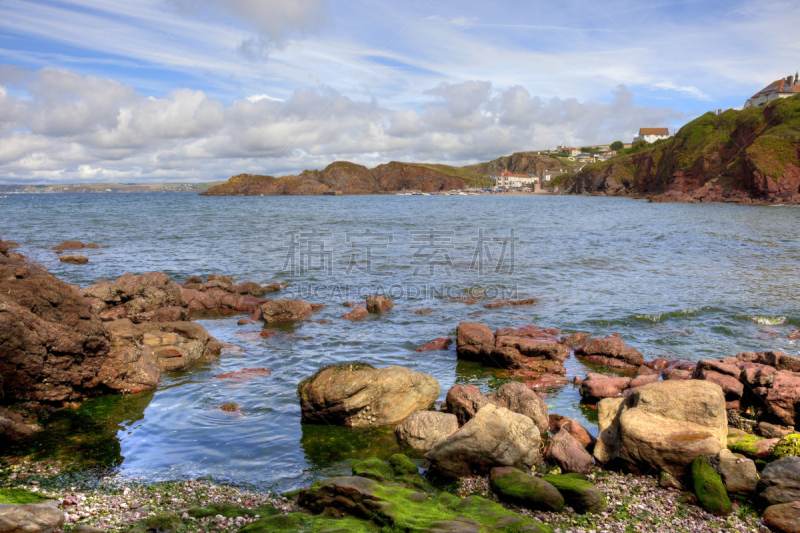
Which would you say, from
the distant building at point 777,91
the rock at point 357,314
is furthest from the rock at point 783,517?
the distant building at point 777,91

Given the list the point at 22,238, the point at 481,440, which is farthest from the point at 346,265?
the point at 22,238

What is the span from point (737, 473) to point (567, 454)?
2540mm

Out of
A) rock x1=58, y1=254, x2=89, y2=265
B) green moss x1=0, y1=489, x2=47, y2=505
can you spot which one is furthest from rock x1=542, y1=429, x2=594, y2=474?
rock x1=58, y1=254, x2=89, y2=265

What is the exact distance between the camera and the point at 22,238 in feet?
149

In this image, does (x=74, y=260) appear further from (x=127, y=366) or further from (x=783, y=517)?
(x=783, y=517)

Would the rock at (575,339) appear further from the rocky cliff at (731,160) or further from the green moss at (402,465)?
the rocky cliff at (731,160)

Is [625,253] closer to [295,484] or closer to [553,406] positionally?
[553,406]

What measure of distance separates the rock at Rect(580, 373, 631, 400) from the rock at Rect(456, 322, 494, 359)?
328 centimetres

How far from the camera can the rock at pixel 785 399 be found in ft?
30.8

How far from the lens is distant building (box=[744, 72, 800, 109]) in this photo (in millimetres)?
130500

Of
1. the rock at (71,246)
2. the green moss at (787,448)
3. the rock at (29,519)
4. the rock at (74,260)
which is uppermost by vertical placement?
the rock at (71,246)

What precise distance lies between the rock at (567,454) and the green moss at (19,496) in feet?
26.5

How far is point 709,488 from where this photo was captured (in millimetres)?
7035

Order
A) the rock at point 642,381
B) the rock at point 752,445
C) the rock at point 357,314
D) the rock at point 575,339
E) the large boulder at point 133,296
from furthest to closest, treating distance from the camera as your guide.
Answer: the rock at point 357,314 → the large boulder at point 133,296 → the rock at point 575,339 → the rock at point 642,381 → the rock at point 752,445
